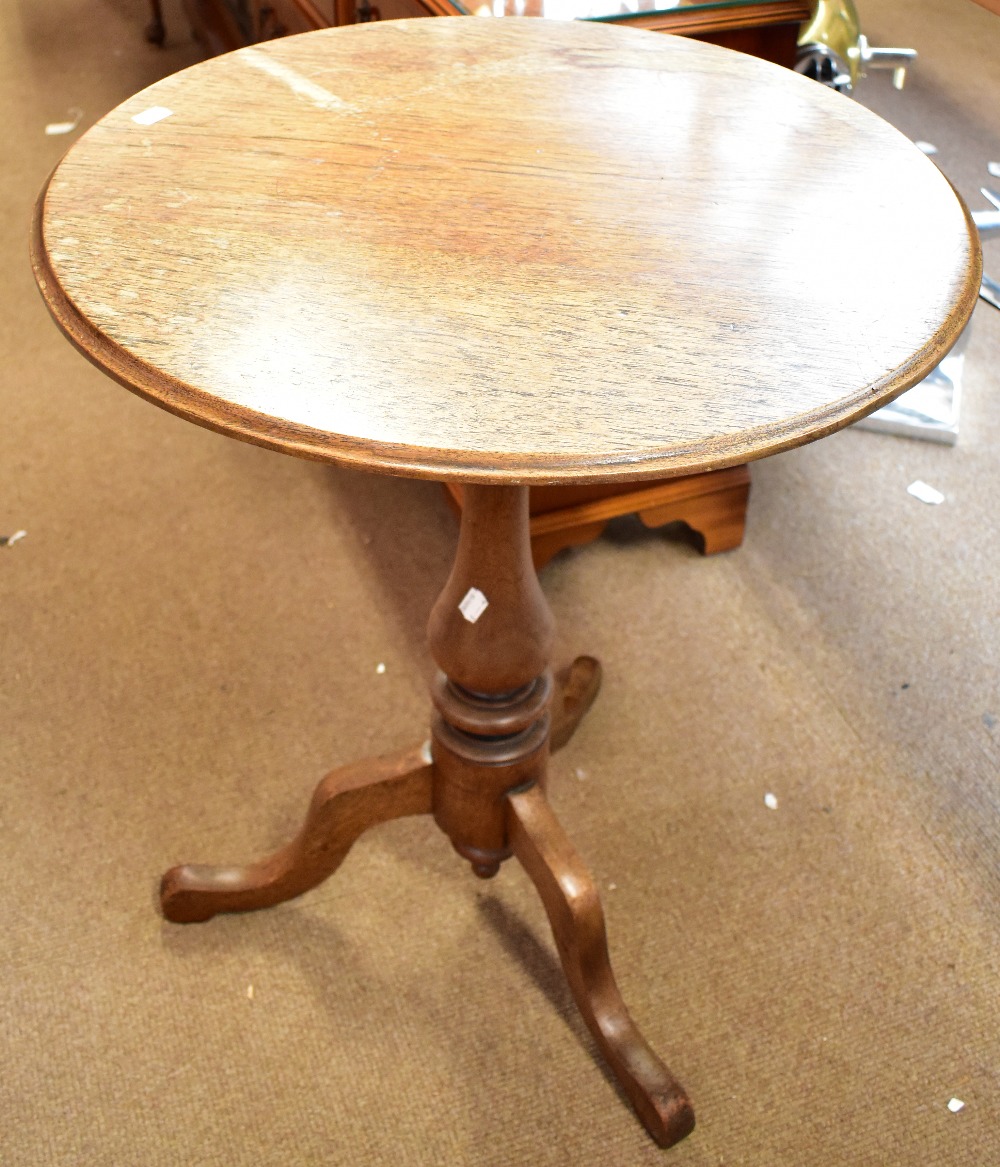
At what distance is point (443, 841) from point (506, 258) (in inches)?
32.3

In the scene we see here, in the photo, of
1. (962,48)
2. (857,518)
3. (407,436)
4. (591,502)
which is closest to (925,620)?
(857,518)

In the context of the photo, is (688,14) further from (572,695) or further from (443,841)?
(443,841)

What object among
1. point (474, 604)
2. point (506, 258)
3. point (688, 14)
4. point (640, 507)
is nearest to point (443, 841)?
point (474, 604)

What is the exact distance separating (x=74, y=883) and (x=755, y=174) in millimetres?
1102

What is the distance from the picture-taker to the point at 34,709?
1.54 metres

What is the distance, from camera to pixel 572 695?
150cm

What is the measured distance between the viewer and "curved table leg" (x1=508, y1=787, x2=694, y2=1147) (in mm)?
1109

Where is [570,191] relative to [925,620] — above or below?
above

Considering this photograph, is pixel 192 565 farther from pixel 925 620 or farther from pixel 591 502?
pixel 925 620

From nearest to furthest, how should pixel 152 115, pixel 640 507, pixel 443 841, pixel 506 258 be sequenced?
pixel 506 258, pixel 152 115, pixel 443 841, pixel 640 507

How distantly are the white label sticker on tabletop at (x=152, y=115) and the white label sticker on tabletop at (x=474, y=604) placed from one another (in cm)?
51

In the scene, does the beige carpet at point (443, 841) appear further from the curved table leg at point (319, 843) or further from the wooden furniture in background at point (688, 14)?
the wooden furniture in background at point (688, 14)

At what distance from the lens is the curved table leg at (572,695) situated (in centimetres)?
146

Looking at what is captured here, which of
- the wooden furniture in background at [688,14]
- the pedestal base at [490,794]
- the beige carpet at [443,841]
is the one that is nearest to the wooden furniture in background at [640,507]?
the beige carpet at [443,841]
